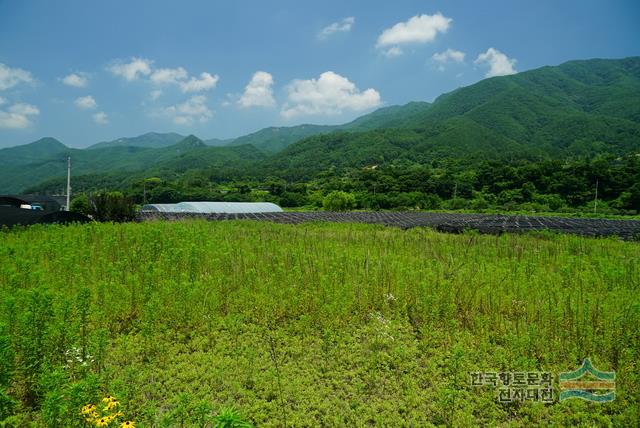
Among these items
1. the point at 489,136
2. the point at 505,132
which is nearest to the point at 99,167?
the point at 489,136

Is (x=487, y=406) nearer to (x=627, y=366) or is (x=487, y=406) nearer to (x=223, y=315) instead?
(x=627, y=366)

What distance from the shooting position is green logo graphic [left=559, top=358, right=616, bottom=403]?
3.22 meters

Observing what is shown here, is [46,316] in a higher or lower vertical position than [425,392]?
higher

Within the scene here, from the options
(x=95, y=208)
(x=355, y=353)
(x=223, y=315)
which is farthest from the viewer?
(x=95, y=208)

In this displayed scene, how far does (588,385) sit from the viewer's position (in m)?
3.34

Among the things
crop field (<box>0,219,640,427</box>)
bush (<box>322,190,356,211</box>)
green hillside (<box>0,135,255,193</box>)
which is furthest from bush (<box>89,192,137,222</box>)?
green hillside (<box>0,135,255,193</box>)

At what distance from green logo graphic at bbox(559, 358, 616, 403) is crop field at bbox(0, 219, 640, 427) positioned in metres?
0.07

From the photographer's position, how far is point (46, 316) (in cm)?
362

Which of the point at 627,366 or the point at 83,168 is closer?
the point at 627,366

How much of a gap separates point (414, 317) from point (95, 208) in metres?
14.7

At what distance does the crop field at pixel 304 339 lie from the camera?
3010mm

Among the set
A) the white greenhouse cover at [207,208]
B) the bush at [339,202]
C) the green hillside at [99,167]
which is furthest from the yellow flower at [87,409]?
the green hillside at [99,167]

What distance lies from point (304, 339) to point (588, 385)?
2.79 m

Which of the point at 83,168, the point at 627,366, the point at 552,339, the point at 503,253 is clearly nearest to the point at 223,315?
the point at 552,339
